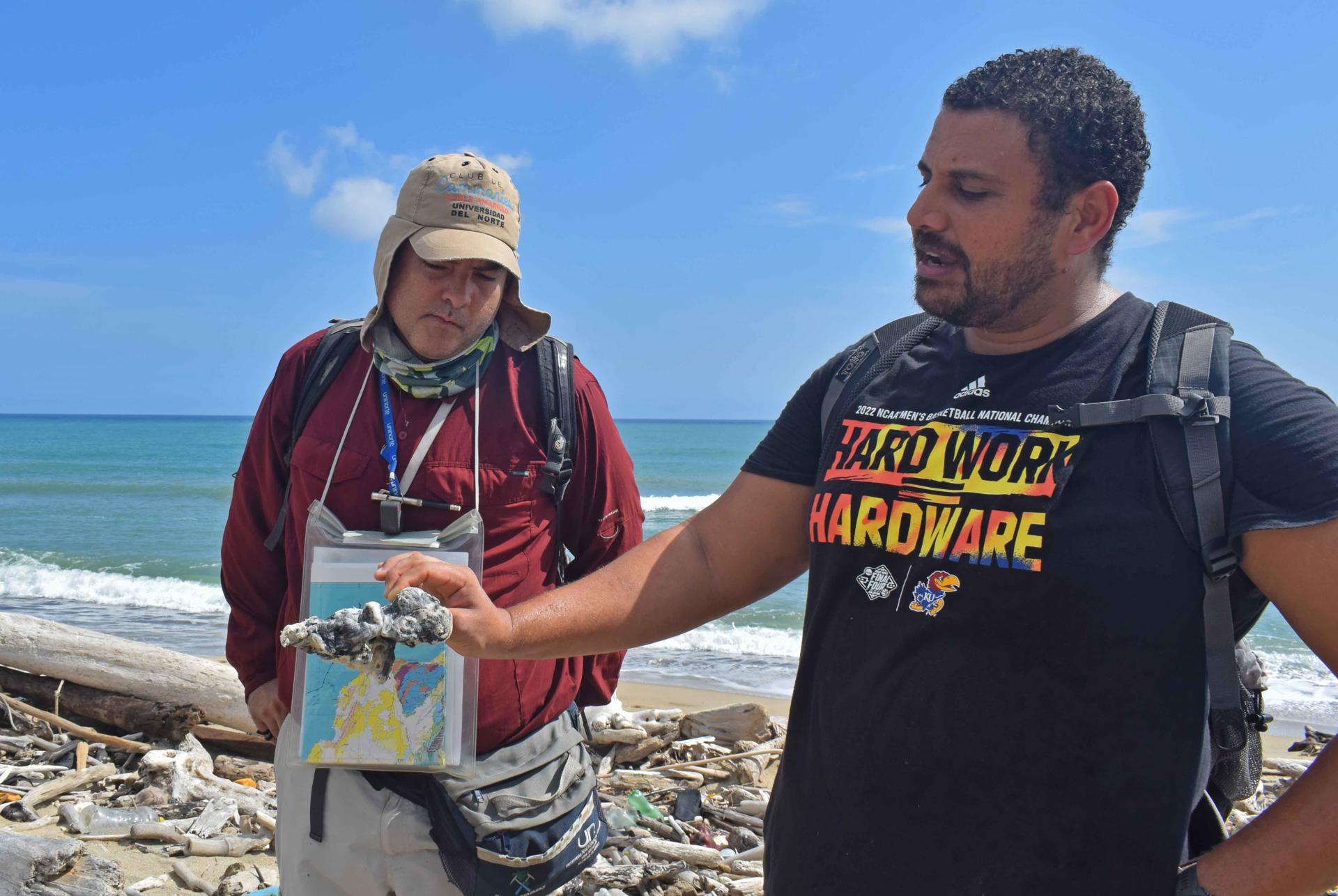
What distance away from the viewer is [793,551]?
2279mm

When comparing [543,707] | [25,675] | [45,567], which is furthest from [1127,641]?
[45,567]

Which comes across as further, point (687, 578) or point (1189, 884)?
point (687, 578)

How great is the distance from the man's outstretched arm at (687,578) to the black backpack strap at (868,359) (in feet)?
0.64

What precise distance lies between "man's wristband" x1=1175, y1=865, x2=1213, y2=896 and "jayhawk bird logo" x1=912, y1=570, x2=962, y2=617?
558mm

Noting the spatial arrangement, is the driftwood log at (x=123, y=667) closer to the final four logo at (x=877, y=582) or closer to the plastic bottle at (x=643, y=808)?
the plastic bottle at (x=643, y=808)

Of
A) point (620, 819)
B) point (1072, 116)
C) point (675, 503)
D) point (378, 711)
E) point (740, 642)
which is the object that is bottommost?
point (740, 642)

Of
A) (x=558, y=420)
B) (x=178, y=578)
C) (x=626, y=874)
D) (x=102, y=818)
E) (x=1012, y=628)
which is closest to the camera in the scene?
(x=1012, y=628)

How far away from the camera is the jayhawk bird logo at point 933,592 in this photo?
1.81m

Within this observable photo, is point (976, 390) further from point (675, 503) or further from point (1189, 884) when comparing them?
point (675, 503)

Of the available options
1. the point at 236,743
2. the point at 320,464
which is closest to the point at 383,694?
the point at 320,464

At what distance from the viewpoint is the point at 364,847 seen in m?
2.86

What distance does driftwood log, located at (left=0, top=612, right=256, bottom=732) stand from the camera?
6090mm

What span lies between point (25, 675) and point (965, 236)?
22.6 ft

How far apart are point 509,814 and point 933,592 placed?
156 cm
